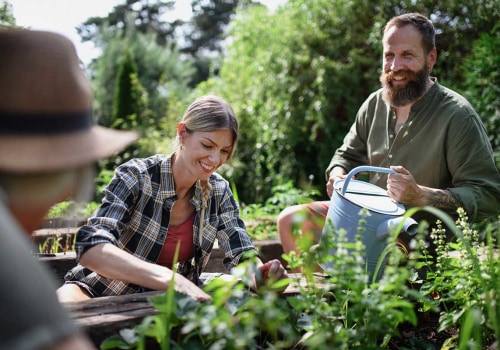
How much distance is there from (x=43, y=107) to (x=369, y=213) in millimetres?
1412

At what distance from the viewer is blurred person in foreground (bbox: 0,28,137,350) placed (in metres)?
0.74

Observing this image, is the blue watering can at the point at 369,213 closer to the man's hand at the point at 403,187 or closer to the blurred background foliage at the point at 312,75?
the man's hand at the point at 403,187

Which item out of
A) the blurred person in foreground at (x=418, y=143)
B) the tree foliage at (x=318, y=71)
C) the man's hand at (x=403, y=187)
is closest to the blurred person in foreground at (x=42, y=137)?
the man's hand at (x=403, y=187)

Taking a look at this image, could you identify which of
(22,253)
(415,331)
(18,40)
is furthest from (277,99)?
(22,253)

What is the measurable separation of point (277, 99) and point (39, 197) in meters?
5.74

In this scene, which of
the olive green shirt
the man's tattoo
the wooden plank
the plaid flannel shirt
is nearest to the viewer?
the wooden plank

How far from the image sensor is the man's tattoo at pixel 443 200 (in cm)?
264

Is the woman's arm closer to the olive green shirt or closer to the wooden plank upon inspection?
the wooden plank

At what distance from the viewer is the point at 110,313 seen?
1.66 m

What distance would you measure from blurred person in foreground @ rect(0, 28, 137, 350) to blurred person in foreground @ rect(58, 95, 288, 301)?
3.49 ft

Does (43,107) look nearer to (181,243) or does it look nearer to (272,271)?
(272,271)

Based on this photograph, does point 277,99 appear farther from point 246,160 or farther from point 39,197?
point 39,197

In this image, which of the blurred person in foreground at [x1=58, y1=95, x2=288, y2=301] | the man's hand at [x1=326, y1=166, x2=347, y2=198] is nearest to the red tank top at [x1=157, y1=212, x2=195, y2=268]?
the blurred person in foreground at [x1=58, y1=95, x2=288, y2=301]

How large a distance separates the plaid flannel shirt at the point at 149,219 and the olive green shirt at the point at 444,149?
983 millimetres
